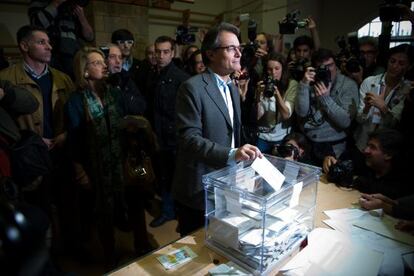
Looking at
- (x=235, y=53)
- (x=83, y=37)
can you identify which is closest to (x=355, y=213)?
(x=235, y=53)

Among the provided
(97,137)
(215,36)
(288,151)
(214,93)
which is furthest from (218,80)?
(97,137)

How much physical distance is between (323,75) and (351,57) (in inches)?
16.8

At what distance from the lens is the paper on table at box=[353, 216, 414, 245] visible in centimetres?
106

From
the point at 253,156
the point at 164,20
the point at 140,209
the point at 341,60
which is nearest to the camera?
the point at 253,156

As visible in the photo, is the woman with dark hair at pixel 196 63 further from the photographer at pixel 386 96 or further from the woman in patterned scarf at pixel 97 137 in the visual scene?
the photographer at pixel 386 96

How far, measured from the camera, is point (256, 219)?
0.93 m

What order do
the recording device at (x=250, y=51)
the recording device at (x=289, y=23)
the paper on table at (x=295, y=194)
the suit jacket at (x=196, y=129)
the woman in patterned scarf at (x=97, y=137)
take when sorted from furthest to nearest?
1. the recording device at (x=289, y=23)
2. the recording device at (x=250, y=51)
3. the woman in patterned scarf at (x=97, y=137)
4. the suit jacket at (x=196, y=129)
5. the paper on table at (x=295, y=194)

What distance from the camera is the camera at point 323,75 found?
188 cm

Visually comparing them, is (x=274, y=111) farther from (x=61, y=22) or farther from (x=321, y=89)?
(x=61, y=22)

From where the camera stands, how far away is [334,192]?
56.7 inches

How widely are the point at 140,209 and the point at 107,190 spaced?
0.81ft

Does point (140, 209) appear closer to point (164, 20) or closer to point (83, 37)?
point (83, 37)

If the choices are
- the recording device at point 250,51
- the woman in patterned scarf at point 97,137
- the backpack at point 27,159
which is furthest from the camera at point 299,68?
the backpack at point 27,159

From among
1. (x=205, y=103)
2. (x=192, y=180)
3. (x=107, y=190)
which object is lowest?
(x=107, y=190)
